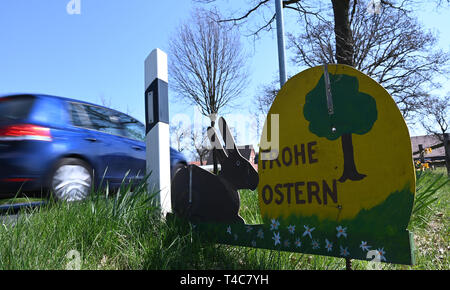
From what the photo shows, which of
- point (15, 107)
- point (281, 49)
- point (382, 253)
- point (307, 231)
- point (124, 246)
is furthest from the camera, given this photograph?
point (281, 49)

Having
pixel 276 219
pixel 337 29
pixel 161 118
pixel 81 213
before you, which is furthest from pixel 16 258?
pixel 337 29

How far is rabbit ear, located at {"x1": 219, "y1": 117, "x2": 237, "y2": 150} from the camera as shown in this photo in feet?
6.87

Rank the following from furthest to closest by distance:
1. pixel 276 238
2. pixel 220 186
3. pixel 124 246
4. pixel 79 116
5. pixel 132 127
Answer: pixel 132 127 → pixel 79 116 → pixel 220 186 → pixel 124 246 → pixel 276 238

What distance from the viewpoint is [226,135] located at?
2.12 meters

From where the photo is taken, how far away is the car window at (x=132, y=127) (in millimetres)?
4918

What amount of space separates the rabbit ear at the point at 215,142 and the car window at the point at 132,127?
9.83ft

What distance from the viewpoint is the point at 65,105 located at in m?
3.96

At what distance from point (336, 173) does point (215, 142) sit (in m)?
0.89

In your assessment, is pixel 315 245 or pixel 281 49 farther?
pixel 281 49

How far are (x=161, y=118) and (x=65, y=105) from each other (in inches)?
80.0

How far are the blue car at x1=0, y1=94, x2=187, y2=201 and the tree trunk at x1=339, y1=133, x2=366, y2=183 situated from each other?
1.80 metres

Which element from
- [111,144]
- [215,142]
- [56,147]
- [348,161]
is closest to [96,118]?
[111,144]

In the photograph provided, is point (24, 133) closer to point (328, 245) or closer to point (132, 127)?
point (132, 127)
